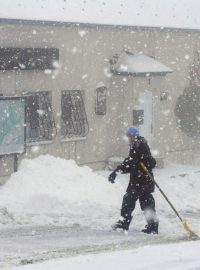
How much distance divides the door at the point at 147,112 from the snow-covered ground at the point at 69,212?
9.78ft

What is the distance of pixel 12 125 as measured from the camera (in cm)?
1627

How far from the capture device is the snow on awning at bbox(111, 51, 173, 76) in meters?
19.6

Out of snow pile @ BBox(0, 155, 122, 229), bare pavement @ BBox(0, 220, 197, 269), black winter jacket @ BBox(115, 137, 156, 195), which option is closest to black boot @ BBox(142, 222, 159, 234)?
bare pavement @ BBox(0, 220, 197, 269)

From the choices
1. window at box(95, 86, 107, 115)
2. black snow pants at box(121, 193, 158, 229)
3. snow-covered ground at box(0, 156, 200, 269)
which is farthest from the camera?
window at box(95, 86, 107, 115)

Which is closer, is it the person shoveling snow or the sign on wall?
the person shoveling snow

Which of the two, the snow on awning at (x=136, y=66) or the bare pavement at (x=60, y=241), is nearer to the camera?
the bare pavement at (x=60, y=241)

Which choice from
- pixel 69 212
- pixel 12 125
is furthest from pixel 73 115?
pixel 69 212

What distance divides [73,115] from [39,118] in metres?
1.21

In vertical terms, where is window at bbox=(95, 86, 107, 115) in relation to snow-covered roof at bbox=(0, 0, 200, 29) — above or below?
below

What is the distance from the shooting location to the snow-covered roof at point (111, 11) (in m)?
17.6

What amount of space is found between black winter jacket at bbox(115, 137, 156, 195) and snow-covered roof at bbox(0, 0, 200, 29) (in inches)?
249

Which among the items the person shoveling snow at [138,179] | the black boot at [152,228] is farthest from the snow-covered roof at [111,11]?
the black boot at [152,228]

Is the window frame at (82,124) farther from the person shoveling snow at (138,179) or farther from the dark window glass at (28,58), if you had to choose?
the person shoveling snow at (138,179)

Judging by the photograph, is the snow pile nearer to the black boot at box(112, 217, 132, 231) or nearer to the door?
the black boot at box(112, 217, 132, 231)
